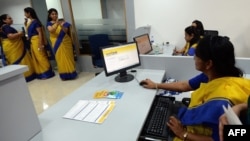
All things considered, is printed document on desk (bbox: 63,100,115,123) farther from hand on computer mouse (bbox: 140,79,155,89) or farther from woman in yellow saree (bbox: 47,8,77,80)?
woman in yellow saree (bbox: 47,8,77,80)

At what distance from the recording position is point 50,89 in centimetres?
349

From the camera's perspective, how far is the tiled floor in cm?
301

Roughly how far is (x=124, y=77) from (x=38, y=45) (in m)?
2.71

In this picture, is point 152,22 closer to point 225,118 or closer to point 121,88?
point 121,88

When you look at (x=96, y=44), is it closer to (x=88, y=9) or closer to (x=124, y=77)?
(x=88, y=9)

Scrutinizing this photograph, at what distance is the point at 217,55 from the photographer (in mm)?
918

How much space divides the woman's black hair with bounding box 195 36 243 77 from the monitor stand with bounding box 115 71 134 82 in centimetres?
88

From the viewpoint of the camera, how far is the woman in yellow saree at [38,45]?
3.64 metres

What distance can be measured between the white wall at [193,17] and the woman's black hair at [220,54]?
2914 mm

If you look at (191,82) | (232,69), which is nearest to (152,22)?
(191,82)

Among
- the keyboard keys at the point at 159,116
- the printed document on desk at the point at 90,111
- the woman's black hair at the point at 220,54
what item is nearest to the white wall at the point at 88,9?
the printed document on desk at the point at 90,111

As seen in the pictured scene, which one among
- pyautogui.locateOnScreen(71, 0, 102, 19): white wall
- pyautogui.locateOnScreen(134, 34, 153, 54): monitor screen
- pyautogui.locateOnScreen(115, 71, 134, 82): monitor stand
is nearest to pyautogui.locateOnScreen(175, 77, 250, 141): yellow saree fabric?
pyautogui.locateOnScreen(115, 71, 134, 82): monitor stand

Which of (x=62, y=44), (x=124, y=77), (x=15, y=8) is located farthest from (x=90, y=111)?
(x=15, y=8)

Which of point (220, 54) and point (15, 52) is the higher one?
point (220, 54)
